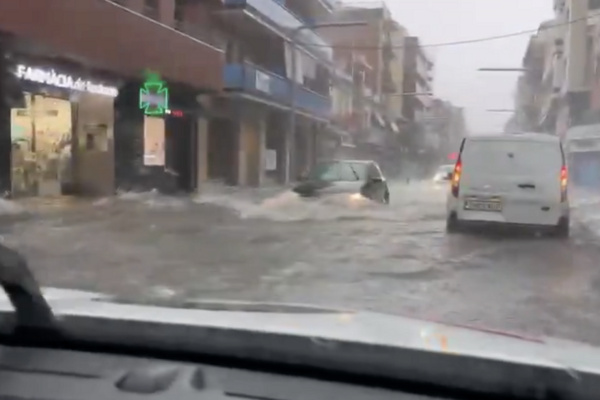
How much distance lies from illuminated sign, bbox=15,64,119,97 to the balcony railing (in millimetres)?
9153

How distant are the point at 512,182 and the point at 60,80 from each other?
11.8 metres

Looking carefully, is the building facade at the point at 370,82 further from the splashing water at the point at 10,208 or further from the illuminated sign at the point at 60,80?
the splashing water at the point at 10,208

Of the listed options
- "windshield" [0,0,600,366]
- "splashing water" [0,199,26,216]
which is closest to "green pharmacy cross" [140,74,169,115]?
"windshield" [0,0,600,366]

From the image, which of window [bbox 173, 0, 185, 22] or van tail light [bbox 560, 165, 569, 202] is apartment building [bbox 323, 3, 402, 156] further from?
van tail light [bbox 560, 165, 569, 202]

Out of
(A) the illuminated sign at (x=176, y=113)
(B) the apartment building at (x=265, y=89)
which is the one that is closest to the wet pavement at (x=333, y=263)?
(A) the illuminated sign at (x=176, y=113)

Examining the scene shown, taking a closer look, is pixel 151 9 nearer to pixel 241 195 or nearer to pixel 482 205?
pixel 241 195

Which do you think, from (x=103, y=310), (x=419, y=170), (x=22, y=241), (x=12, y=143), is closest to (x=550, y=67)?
(x=419, y=170)

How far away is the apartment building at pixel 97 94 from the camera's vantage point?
2006 cm

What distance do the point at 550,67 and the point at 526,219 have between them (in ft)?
202

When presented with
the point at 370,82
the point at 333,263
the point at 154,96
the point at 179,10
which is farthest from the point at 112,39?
the point at 370,82

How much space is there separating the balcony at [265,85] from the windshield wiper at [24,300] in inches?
1189

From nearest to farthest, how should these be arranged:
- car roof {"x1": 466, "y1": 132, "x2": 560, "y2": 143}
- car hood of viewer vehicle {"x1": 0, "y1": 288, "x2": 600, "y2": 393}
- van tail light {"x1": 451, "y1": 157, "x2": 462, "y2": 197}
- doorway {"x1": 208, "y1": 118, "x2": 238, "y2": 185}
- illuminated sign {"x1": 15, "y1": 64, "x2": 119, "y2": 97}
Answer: car hood of viewer vehicle {"x1": 0, "y1": 288, "x2": 600, "y2": 393} → car roof {"x1": 466, "y1": 132, "x2": 560, "y2": 143} → van tail light {"x1": 451, "y1": 157, "x2": 462, "y2": 197} → illuminated sign {"x1": 15, "y1": 64, "x2": 119, "y2": 97} → doorway {"x1": 208, "y1": 118, "x2": 238, "y2": 185}

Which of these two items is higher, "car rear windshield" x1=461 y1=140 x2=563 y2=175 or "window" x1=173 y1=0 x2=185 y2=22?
"window" x1=173 y1=0 x2=185 y2=22

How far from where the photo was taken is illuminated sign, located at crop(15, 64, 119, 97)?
20438 mm
